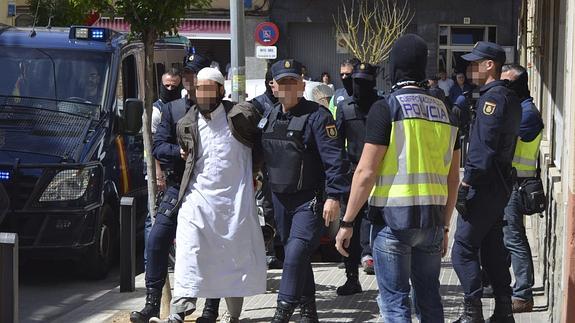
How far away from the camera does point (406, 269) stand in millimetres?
5648

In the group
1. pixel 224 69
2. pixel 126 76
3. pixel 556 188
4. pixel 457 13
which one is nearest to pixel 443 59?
pixel 457 13

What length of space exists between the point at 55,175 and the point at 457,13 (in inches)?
1027

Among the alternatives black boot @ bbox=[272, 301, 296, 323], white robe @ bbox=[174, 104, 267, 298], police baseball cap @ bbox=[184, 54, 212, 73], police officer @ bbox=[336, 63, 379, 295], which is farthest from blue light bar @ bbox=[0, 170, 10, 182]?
black boot @ bbox=[272, 301, 296, 323]

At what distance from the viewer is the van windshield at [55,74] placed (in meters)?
11.1

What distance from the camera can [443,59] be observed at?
34.4 m

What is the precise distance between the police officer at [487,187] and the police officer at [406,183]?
1379 millimetres

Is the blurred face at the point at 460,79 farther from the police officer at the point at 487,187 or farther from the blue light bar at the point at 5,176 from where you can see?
the police officer at the point at 487,187

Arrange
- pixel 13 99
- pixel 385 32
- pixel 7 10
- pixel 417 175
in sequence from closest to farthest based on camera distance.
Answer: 1. pixel 417 175
2. pixel 13 99
3. pixel 7 10
4. pixel 385 32

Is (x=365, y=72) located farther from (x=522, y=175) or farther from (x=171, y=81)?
(x=171, y=81)

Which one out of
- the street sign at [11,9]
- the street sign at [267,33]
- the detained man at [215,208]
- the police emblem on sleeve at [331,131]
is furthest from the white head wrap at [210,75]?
the street sign at [267,33]

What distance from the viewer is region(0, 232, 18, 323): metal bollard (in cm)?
705

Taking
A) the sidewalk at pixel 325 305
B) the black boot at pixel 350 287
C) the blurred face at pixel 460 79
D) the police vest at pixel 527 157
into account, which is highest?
the blurred face at pixel 460 79

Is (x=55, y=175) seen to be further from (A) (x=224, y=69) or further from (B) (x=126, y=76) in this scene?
(A) (x=224, y=69)

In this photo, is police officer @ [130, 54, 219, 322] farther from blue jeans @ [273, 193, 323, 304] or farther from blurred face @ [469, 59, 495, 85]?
blurred face @ [469, 59, 495, 85]
